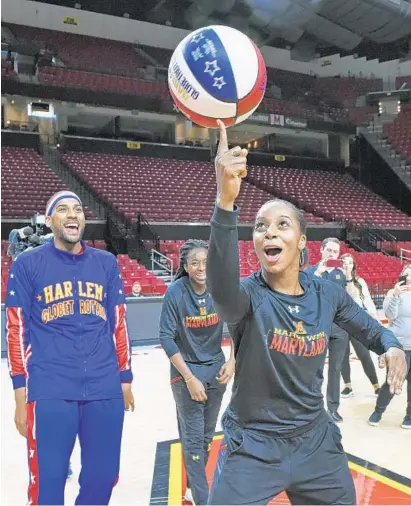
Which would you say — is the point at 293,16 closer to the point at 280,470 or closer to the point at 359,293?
the point at 359,293

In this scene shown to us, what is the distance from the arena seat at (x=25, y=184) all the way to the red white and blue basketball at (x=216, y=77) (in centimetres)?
1213

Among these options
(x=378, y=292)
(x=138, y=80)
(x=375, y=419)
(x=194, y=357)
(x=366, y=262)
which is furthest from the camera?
(x=138, y=80)

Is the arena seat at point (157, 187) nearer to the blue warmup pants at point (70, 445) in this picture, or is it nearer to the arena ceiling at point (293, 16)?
the arena ceiling at point (293, 16)

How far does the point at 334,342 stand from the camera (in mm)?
4797

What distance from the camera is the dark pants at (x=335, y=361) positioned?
478 centimetres

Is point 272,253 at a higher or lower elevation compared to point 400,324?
higher

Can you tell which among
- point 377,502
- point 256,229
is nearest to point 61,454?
point 256,229

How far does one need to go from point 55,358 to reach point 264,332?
108cm

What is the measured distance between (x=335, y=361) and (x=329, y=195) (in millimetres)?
16540

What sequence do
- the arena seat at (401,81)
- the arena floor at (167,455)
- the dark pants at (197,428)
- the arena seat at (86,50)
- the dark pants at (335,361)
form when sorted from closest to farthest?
the dark pants at (197,428), the arena floor at (167,455), the dark pants at (335,361), the arena seat at (86,50), the arena seat at (401,81)

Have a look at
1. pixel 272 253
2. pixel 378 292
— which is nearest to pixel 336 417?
pixel 272 253

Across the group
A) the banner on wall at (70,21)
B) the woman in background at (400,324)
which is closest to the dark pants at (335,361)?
the woman in background at (400,324)

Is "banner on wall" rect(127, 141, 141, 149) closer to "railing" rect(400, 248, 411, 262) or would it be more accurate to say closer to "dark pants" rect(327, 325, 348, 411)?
"railing" rect(400, 248, 411, 262)

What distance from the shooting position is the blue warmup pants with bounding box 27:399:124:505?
2289 mm
